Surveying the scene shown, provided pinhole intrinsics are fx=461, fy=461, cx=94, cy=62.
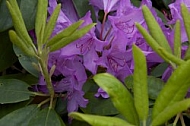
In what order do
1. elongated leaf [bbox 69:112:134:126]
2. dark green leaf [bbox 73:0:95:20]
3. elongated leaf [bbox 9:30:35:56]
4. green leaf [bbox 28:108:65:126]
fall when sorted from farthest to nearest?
1. dark green leaf [bbox 73:0:95:20]
2. green leaf [bbox 28:108:65:126]
3. elongated leaf [bbox 9:30:35:56]
4. elongated leaf [bbox 69:112:134:126]

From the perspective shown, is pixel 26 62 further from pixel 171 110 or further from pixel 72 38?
pixel 171 110

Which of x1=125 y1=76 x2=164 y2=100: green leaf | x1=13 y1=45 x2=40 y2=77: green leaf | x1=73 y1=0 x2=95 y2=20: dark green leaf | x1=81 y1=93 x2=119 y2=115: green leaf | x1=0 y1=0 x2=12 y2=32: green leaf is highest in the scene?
x1=0 y1=0 x2=12 y2=32: green leaf

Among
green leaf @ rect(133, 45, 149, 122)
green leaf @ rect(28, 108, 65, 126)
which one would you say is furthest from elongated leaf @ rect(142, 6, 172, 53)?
green leaf @ rect(28, 108, 65, 126)

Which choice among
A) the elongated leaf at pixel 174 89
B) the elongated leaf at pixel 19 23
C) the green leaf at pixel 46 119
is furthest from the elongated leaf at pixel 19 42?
the elongated leaf at pixel 174 89

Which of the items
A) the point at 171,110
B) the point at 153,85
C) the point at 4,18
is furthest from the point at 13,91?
the point at 171,110

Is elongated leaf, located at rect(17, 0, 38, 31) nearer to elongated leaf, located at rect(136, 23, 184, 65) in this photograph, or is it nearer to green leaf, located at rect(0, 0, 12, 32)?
green leaf, located at rect(0, 0, 12, 32)

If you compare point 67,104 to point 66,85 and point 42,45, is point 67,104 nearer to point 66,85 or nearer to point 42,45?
point 66,85

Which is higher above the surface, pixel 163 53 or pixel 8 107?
pixel 163 53

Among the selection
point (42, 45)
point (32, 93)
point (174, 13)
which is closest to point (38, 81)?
point (32, 93)
